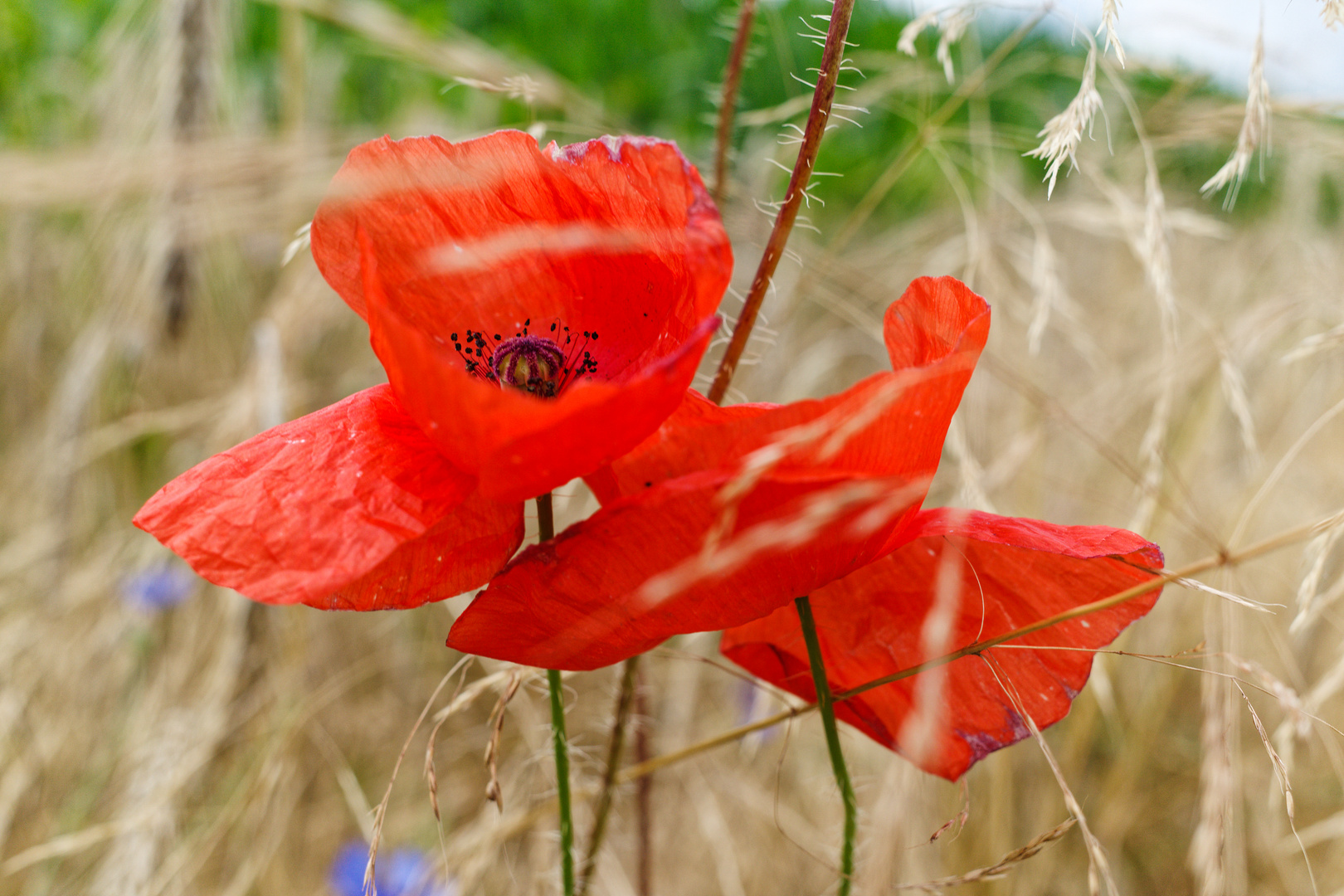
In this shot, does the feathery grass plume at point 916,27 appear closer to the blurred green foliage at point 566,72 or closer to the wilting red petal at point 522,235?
the wilting red petal at point 522,235

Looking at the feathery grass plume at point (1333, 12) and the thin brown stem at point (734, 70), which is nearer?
the feathery grass plume at point (1333, 12)

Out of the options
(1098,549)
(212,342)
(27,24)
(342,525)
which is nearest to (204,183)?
(212,342)

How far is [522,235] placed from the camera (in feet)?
1.00

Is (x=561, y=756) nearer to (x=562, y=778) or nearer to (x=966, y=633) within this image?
(x=562, y=778)

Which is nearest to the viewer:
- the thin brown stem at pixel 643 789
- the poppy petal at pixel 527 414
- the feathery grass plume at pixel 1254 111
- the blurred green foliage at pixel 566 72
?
the poppy petal at pixel 527 414

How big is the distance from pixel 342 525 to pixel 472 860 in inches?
16.7

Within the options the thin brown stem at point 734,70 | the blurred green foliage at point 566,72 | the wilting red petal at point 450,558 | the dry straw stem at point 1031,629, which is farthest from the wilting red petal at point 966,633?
the blurred green foliage at point 566,72

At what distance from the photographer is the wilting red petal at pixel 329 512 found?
0.85ft

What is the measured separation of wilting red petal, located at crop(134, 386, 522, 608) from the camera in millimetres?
258

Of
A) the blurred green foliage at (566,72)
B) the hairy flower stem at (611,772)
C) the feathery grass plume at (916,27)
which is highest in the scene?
the feathery grass plume at (916,27)

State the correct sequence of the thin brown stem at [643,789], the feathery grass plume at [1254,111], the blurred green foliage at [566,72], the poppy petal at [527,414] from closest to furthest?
the poppy petal at [527,414] → the feathery grass plume at [1254,111] → the thin brown stem at [643,789] → the blurred green foliage at [566,72]

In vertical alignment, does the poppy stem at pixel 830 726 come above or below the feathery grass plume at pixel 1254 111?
below

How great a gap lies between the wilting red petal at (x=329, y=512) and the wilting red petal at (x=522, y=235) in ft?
A: 0.18

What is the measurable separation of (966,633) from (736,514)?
0.45 feet
